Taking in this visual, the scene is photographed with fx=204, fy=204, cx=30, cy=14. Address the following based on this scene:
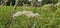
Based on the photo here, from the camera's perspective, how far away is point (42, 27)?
2.02 m

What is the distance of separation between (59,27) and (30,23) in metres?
0.53

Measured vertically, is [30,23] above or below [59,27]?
above

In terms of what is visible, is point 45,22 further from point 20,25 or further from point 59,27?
point 20,25

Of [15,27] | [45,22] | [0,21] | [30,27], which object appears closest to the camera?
[30,27]

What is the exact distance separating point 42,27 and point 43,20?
0.24 meters

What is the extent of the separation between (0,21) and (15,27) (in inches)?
8.6

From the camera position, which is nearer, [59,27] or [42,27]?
[42,27]

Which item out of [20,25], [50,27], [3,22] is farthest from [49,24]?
[3,22]

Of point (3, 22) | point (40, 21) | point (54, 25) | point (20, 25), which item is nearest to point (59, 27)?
point (54, 25)

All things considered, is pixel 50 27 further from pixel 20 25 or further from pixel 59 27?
pixel 20 25

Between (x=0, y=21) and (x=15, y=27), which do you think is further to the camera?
(x=0, y=21)

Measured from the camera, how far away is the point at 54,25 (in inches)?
87.0

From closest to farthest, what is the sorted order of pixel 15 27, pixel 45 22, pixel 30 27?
1. pixel 30 27
2. pixel 15 27
3. pixel 45 22

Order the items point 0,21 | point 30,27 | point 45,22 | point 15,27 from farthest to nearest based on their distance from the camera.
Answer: point 45,22 < point 0,21 < point 15,27 < point 30,27
